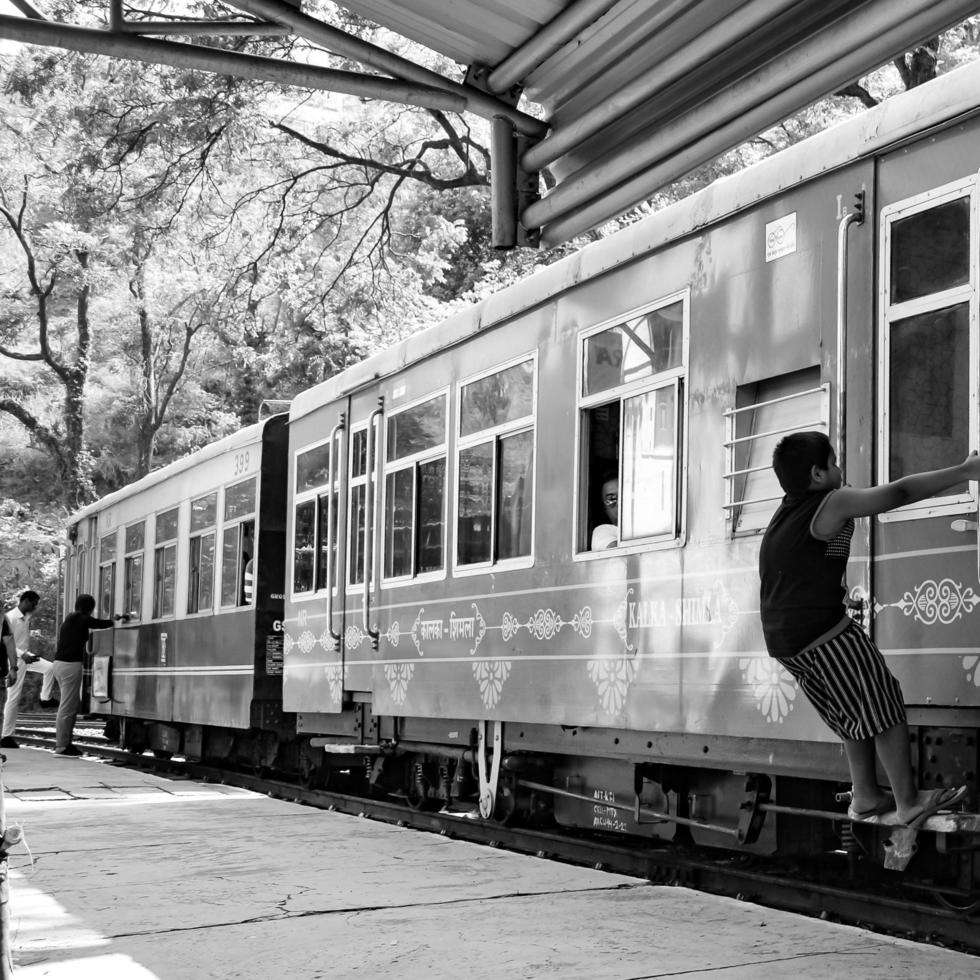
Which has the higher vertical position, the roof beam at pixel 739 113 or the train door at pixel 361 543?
the roof beam at pixel 739 113

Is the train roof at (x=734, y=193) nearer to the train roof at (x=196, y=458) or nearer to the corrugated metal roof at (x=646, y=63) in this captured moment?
the corrugated metal roof at (x=646, y=63)

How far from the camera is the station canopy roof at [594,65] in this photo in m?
5.11

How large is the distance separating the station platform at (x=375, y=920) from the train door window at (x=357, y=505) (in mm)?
2669

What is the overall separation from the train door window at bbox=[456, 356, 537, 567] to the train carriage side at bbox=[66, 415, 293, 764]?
477 cm

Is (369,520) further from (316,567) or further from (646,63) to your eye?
(646,63)

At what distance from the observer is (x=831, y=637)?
17.8ft

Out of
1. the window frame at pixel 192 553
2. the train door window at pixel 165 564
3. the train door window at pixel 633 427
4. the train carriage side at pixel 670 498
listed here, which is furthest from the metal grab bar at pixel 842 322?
the train door window at pixel 165 564

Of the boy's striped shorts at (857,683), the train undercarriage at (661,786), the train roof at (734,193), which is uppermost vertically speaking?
the train roof at (734,193)

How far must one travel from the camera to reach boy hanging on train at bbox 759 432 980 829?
5.36 metres

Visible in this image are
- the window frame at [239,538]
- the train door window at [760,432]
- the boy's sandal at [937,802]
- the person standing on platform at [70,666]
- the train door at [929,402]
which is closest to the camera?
the boy's sandal at [937,802]

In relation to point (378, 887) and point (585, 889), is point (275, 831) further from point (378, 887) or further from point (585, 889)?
point (585, 889)

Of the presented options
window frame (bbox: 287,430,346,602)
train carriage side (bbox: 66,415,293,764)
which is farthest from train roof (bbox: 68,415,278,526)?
Answer: window frame (bbox: 287,430,346,602)

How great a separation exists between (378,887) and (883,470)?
319cm

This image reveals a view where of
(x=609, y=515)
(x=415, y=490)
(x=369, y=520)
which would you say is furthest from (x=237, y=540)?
(x=609, y=515)
